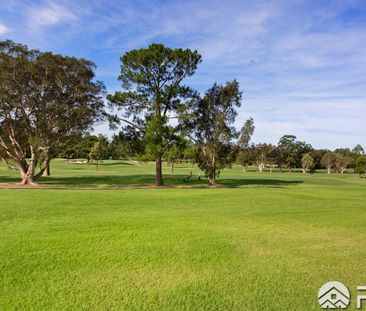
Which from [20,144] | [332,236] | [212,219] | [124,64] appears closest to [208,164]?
[124,64]

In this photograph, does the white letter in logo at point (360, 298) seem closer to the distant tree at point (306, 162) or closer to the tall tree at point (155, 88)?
the tall tree at point (155, 88)

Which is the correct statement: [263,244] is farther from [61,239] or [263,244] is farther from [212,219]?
[61,239]

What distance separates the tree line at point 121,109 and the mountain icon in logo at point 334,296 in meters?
29.1

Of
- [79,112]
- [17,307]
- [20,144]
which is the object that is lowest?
[17,307]

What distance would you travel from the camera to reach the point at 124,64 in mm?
36594

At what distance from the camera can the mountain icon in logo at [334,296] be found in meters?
5.30

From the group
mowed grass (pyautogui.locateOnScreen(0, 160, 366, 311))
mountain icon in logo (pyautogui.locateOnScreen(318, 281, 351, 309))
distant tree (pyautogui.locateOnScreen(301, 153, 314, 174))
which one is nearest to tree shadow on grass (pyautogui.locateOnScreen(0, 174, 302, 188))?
mowed grass (pyautogui.locateOnScreen(0, 160, 366, 311))

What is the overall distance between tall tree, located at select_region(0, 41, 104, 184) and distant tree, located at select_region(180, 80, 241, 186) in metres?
10.7

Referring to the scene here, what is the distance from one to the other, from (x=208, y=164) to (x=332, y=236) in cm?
2914

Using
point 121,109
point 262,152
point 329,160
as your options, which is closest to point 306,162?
point 329,160

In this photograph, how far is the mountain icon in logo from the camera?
5305 mm

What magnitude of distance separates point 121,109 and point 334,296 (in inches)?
1346

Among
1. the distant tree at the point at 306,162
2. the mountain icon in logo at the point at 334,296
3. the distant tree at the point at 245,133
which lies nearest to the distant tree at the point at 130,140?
the distant tree at the point at 245,133

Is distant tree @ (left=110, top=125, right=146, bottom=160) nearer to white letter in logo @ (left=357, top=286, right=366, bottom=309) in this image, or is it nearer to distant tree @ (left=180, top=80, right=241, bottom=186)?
distant tree @ (left=180, top=80, right=241, bottom=186)
